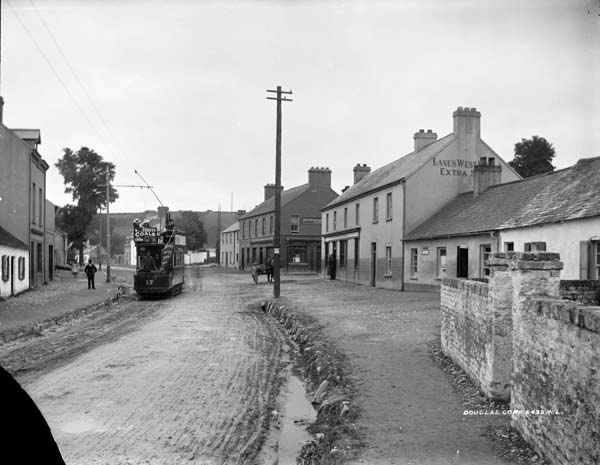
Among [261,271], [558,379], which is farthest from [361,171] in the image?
[558,379]

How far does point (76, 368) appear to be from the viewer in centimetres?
992

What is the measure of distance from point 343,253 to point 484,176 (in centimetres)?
1428

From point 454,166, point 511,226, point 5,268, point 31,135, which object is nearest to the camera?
point 511,226

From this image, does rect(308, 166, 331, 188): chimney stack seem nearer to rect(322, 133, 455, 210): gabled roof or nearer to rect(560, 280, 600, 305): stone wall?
rect(322, 133, 455, 210): gabled roof

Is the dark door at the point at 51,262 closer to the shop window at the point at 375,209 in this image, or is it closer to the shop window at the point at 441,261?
the shop window at the point at 375,209

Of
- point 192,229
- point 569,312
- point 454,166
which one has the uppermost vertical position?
point 454,166

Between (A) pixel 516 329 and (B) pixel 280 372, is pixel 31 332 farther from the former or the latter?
(A) pixel 516 329

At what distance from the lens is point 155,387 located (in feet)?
27.7

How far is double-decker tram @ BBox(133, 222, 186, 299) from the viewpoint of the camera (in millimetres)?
25344

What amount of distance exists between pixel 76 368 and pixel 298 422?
470 cm

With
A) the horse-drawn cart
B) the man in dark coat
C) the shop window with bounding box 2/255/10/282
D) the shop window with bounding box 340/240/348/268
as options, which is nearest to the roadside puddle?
the man in dark coat

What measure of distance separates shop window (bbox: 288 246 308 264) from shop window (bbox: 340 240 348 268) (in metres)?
13.7

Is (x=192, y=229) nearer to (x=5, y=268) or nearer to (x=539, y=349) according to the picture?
(x=5, y=268)

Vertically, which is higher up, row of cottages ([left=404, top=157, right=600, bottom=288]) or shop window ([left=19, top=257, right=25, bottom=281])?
row of cottages ([left=404, top=157, right=600, bottom=288])
